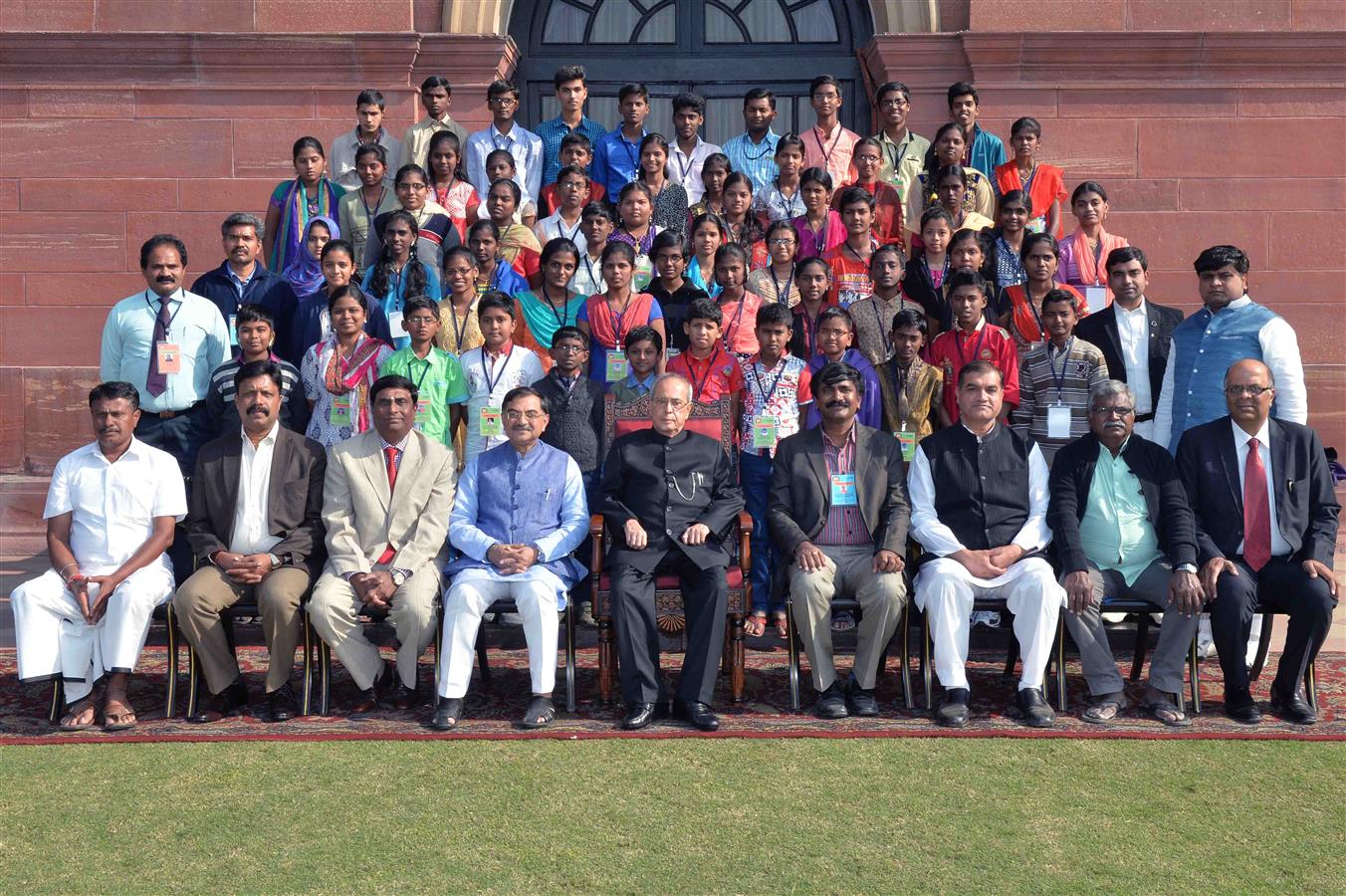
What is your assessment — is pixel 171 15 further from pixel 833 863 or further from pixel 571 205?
pixel 833 863

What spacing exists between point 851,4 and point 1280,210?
356 cm

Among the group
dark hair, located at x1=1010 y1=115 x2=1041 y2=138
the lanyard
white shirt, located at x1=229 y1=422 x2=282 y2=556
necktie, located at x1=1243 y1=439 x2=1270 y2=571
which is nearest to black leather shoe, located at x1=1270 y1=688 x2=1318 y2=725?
necktie, located at x1=1243 y1=439 x2=1270 y2=571

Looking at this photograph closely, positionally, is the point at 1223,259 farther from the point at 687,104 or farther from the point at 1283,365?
the point at 687,104

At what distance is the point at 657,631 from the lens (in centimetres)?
570

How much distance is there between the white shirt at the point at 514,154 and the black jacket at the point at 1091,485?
412 cm

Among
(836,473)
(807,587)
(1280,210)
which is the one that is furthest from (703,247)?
(1280,210)

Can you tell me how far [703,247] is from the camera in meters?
7.53

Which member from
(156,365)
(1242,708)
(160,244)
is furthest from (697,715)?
(160,244)

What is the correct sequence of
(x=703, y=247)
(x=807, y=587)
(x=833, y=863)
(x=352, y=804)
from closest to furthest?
1. (x=833, y=863)
2. (x=352, y=804)
3. (x=807, y=587)
4. (x=703, y=247)

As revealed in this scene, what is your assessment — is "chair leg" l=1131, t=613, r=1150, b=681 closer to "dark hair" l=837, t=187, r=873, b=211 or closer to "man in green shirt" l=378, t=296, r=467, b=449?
"dark hair" l=837, t=187, r=873, b=211

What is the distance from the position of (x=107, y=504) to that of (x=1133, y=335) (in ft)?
16.5

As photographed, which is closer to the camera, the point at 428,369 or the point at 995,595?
the point at 995,595

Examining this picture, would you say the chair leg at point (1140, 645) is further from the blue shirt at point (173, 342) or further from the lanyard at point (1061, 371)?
the blue shirt at point (173, 342)

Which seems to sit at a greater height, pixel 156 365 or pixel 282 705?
pixel 156 365
